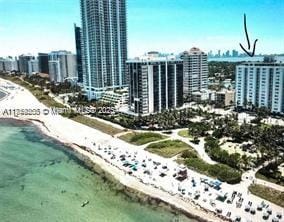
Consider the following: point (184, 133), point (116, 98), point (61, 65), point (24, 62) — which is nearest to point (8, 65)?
point (24, 62)

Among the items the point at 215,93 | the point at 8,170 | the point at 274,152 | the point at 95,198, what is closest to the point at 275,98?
the point at 215,93

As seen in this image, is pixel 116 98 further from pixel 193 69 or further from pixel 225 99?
pixel 225 99

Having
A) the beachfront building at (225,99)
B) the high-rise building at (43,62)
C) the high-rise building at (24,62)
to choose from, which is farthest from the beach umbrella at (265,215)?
the high-rise building at (24,62)

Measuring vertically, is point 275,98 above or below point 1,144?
above

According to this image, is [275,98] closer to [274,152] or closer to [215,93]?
[215,93]

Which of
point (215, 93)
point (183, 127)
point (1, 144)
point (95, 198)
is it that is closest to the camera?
point (95, 198)

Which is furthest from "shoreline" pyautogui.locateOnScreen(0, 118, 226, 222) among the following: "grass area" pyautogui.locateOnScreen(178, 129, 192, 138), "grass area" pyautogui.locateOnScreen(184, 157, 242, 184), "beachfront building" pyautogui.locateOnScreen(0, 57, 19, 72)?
"beachfront building" pyautogui.locateOnScreen(0, 57, 19, 72)

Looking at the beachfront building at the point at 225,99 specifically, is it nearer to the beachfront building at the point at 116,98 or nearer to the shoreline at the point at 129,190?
the beachfront building at the point at 116,98

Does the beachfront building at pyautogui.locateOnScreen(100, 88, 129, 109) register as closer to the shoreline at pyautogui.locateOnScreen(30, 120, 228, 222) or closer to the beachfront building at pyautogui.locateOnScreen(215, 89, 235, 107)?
the beachfront building at pyautogui.locateOnScreen(215, 89, 235, 107)
